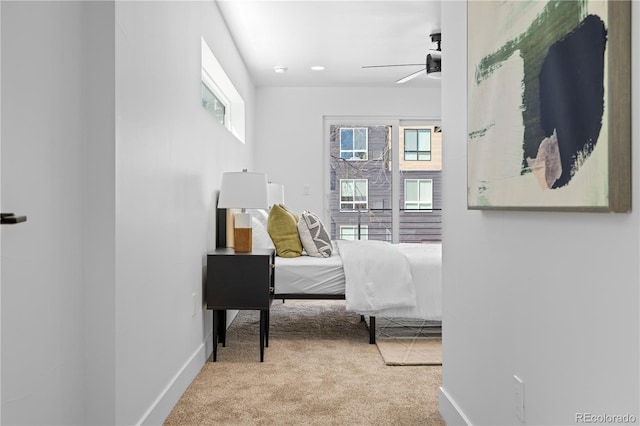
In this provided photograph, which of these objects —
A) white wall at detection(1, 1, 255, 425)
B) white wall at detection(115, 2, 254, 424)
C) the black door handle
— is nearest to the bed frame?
white wall at detection(115, 2, 254, 424)

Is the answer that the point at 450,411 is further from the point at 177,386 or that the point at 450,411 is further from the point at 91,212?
the point at 91,212

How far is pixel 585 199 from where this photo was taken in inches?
44.3

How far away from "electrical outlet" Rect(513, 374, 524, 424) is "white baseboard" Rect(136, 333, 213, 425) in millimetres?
1383

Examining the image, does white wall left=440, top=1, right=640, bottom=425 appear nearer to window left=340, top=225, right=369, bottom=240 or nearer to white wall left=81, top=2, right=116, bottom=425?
white wall left=81, top=2, right=116, bottom=425

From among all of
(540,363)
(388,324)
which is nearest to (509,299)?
(540,363)

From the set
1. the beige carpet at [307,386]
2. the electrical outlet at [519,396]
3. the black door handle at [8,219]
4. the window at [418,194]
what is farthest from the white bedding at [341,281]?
the window at [418,194]

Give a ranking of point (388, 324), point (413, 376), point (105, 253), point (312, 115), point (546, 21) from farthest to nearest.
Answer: point (312, 115) → point (388, 324) → point (413, 376) → point (105, 253) → point (546, 21)

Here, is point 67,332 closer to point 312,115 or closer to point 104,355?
point 104,355

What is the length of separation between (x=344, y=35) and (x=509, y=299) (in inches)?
137

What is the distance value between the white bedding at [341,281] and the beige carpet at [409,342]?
204mm

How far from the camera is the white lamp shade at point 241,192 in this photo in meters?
3.44

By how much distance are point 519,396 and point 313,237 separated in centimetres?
280

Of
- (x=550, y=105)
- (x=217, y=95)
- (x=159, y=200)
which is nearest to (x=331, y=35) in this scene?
(x=217, y=95)

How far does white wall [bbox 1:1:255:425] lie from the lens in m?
1.38
